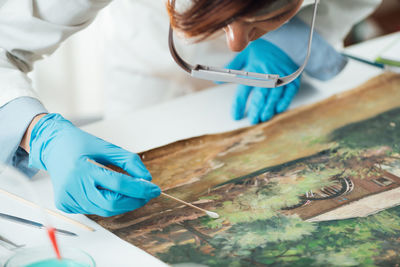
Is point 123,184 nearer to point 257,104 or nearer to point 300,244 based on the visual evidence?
point 300,244

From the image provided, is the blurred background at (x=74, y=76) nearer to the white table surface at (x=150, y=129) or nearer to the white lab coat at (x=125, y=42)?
the white lab coat at (x=125, y=42)

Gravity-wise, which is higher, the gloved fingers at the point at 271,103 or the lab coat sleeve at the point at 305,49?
the lab coat sleeve at the point at 305,49

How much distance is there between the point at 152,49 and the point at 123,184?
695 millimetres

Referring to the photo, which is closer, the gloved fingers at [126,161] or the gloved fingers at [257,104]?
the gloved fingers at [126,161]

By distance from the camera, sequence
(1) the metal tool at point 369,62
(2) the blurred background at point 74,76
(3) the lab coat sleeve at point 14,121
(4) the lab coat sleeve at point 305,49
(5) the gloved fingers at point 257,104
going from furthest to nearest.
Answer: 1. (2) the blurred background at point 74,76
2. (1) the metal tool at point 369,62
3. (4) the lab coat sleeve at point 305,49
4. (5) the gloved fingers at point 257,104
5. (3) the lab coat sleeve at point 14,121

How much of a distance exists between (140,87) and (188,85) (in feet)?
0.50

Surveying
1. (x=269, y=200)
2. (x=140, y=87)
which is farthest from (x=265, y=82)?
(x=140, y=87)

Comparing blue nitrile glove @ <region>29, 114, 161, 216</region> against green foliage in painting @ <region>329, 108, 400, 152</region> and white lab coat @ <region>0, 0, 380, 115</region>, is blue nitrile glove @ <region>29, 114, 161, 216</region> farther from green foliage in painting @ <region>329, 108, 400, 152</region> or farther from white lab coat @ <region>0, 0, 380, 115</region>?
green foliage in painting @ <region>329, 108, 400, 152</region>

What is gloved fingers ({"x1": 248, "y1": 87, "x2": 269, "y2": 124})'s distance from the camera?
1153 millimetres

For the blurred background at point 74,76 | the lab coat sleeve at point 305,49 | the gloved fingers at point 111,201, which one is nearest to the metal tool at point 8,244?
the gloved fingers at point 111,201

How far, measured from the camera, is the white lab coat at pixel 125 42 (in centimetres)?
98

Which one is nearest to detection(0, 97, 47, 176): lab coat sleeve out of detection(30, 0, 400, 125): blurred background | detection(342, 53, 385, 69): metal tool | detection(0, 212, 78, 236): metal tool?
detection(0, 212, 78, 236): metal tool

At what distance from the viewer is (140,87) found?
1.50 m

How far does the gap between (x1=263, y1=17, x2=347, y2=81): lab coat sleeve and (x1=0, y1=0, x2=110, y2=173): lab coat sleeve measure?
482 mm
